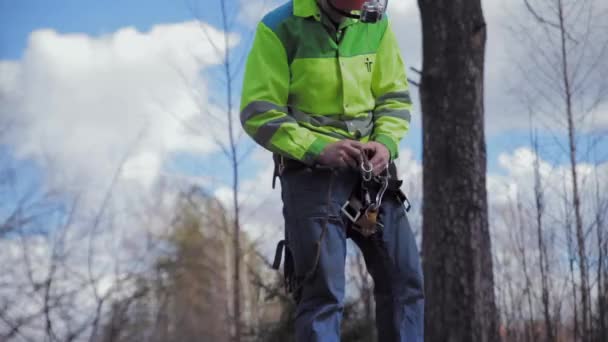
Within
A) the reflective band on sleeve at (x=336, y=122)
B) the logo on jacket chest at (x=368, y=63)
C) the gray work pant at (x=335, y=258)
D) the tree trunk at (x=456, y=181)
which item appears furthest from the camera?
the tree trunk at (x=456, y=181)

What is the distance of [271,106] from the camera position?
3.08 m

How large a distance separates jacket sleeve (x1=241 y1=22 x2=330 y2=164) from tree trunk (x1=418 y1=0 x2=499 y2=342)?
283 centimetres

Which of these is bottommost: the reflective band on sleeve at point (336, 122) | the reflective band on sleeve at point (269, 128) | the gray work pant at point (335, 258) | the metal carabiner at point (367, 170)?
the gray work pant at point (335, 258)

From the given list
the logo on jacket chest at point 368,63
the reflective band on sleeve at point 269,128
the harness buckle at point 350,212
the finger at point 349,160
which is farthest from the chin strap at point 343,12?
the harness buckle at point 350,212

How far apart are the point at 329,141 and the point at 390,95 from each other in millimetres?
437

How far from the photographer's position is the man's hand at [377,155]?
9.88 feet

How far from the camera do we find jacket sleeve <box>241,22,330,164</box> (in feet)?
9.86

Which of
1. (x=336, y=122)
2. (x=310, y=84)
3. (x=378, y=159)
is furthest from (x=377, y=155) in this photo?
(x=310, y=84)

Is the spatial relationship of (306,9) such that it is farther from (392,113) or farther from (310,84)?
(392,113)

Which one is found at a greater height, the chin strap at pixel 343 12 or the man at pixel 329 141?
the chin strap at pixel 343 12

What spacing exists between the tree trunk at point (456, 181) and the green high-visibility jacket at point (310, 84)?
8.28 feet

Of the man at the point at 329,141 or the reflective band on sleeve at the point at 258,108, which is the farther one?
the reflective band on sleeve at the point at 258,108

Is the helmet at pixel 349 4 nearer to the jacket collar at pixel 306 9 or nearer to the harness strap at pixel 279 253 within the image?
the jacket collar at pixel 306 9

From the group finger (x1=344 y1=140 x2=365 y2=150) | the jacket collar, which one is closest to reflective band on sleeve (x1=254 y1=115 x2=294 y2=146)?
finger (x1=344 y1=140 x2=365 y2=150)
